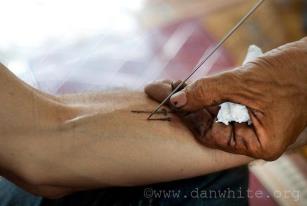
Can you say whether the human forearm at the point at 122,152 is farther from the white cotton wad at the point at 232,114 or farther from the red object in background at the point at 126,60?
the red object in background at the point at 126,60

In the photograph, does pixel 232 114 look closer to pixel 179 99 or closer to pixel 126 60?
pixel 179 99

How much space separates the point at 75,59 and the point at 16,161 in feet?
4.41

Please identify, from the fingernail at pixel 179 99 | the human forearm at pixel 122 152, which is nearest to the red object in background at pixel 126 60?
the human forearm at pixel 122 152

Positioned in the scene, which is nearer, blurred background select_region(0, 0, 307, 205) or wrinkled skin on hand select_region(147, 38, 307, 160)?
wrinkled skin on hand select_region(147, 38, 307, 160)

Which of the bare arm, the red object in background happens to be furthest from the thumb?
the red object in background

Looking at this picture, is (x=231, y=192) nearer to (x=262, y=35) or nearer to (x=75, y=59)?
(x=75, y=59)

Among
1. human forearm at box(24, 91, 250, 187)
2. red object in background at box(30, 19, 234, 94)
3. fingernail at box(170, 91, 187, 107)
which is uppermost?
fingernail at box(170, 91, 187, 107)

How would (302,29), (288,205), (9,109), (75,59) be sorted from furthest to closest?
(302,29)
(75,59)
(288,205)
(9,109)

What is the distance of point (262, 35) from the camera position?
2381 millimetres

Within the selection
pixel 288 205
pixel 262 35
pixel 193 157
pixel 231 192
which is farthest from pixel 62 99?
pixel 262 35

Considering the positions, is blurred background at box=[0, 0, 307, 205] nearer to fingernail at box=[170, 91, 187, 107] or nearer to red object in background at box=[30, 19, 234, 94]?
red object in background at box=[30, 19, 234, 94]

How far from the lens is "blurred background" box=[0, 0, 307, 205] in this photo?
2143 mm

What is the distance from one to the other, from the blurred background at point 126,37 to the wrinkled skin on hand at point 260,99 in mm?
1195

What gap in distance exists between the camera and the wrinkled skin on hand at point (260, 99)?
0.87 m
